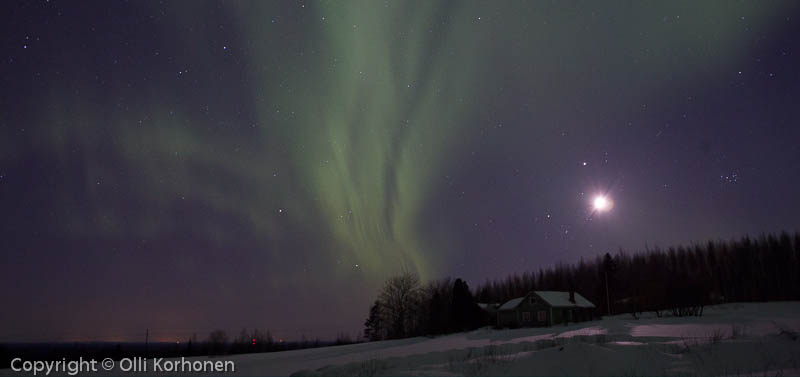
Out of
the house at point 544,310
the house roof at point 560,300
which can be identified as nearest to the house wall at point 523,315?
the house at point 544,310

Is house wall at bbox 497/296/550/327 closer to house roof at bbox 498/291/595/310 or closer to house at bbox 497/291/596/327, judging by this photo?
house at bbox 497/291/596/327

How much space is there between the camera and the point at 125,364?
22234mm

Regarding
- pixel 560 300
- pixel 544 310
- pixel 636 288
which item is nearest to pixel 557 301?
pixel 560 300

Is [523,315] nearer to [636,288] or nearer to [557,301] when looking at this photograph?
[557,301]

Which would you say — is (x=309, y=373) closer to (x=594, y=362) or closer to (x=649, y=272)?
(x=594, y=362)

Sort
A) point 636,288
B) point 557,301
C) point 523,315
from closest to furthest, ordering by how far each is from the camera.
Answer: point 557,301
point 523,315
point 636,288

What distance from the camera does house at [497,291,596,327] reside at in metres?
63.2

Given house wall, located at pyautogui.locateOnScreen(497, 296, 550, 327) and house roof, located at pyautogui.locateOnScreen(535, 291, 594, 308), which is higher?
house roof, located at pyautogui.locateOnScreen(535, 291, 594, 308)

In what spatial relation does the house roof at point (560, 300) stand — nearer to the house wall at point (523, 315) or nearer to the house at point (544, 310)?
the house at point (544, 310)

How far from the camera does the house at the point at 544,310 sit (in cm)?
6316

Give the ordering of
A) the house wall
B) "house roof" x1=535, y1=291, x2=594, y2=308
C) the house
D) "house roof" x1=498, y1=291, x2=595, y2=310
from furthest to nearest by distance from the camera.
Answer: "house roof" x1=535, y1=291, x2=594, y2=308, "house roof" x1=498, y1=291, x2=595, y2=310, the house wall, the house

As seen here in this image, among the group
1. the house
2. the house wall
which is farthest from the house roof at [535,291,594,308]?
the house wall

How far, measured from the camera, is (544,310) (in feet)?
209

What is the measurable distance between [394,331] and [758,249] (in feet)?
273
